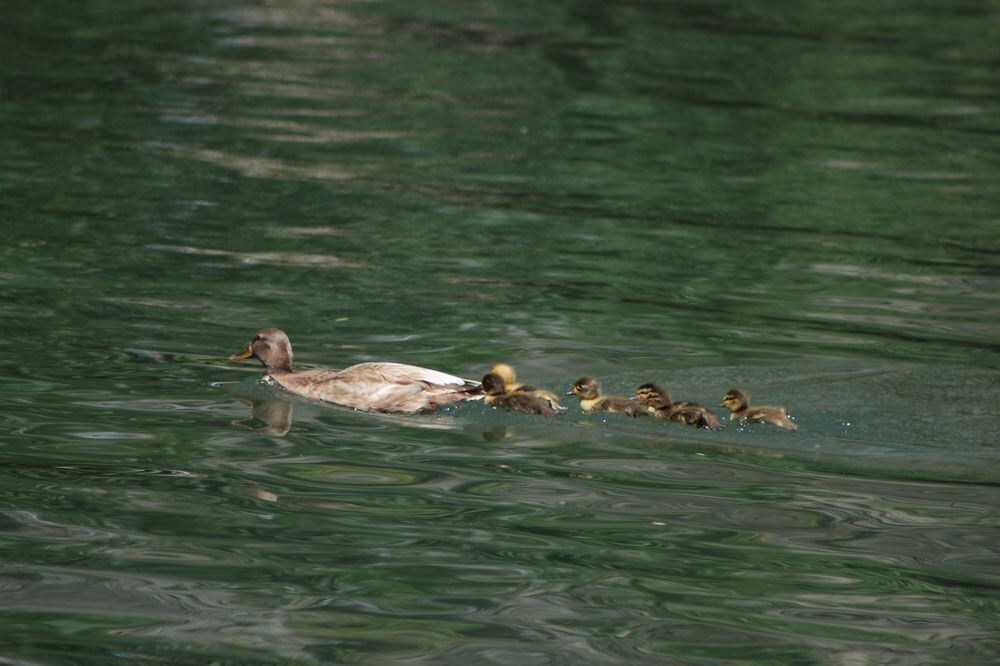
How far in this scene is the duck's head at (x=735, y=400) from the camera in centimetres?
871

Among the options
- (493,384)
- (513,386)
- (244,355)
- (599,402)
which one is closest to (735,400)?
(599,402)

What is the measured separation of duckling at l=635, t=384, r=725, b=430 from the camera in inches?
339

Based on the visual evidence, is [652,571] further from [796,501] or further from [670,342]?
[670,342]

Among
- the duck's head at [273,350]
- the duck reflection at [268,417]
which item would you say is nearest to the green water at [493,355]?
the duck reflection at [268,417]

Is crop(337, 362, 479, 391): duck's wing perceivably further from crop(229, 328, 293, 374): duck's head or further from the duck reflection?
crop(229, 328, 293, 374): duck's head

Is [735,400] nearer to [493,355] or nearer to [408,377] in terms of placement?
[408,377]

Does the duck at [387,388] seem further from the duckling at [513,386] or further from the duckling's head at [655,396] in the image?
the duckling's head at [655,396]

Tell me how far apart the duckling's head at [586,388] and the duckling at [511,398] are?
0.77 feet

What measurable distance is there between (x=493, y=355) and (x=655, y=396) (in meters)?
1.56

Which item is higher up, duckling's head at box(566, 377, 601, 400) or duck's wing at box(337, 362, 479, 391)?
duck's wing at box(337, 362, 479, 391)

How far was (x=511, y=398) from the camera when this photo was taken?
867cm

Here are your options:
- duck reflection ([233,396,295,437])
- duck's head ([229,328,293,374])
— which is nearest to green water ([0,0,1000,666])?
duck reflection ([233,396,295,437])

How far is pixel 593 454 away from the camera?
27.0 ft

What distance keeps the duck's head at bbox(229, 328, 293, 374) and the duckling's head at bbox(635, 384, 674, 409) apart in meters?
1.90
